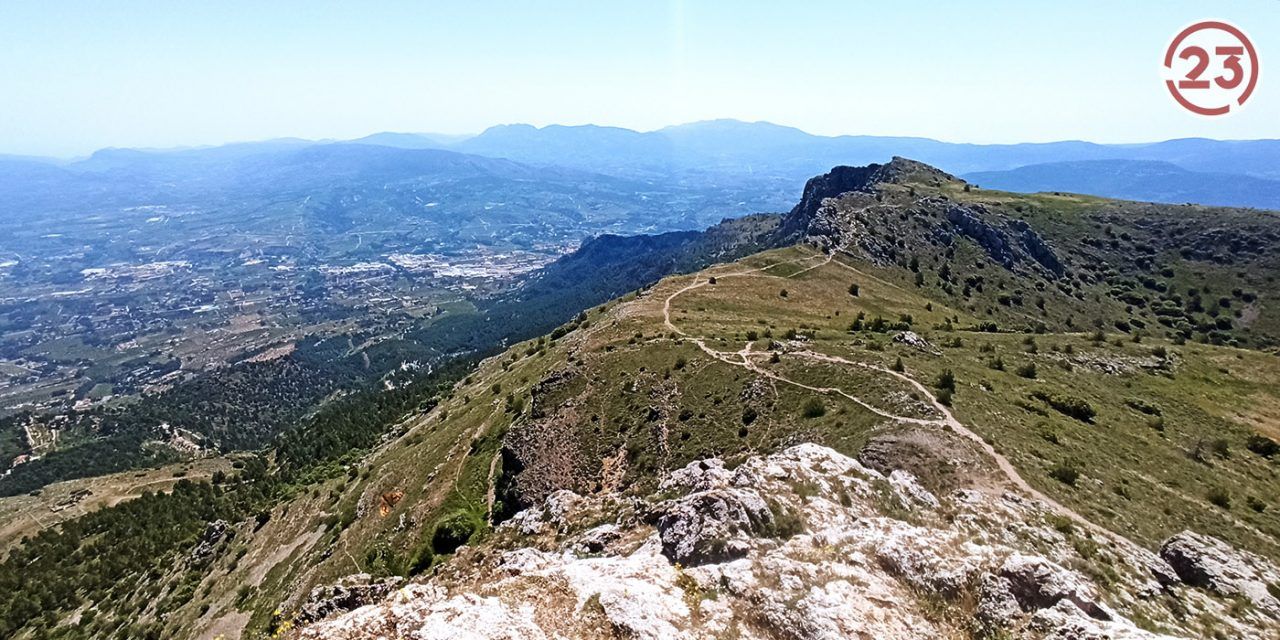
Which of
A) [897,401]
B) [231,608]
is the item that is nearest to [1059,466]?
[897,401]

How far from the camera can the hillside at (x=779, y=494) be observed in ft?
85.0

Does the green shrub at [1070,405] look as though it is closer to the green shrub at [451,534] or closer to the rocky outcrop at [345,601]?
the green shrub at [451,534]

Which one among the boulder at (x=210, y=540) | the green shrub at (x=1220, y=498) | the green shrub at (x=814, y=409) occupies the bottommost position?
the boulder at (x=210, y=540)

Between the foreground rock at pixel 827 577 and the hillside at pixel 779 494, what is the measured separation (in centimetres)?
16

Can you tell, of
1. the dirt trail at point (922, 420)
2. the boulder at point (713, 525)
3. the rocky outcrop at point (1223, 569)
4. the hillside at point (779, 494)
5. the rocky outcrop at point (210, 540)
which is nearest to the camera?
the hillside at point (779, 494)

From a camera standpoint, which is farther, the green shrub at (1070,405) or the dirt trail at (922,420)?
the green shrub at (1070,405)

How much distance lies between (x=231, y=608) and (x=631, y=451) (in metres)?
52.7

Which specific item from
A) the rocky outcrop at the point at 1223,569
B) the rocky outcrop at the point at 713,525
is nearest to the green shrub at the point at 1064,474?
the rocky outcrop at the point at 1223,569

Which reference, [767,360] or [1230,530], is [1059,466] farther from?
[767,360]

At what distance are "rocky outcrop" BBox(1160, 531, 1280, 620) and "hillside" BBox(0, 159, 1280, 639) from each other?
0.15 m

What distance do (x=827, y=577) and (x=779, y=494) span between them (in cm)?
753

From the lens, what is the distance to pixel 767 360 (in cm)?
6556

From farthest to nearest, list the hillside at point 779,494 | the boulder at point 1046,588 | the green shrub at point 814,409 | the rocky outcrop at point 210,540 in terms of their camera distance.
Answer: the rocky outcrop at point 210,540 < the green shrub at point 814,409 < the hillside at point 779,494 < the boulder at point 1046,588

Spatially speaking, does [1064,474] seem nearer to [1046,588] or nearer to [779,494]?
[1046,588]
